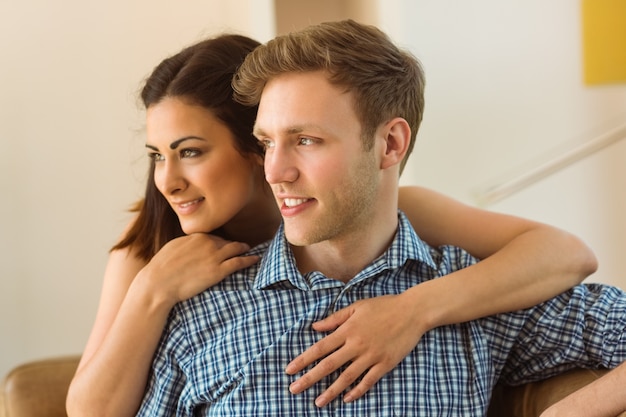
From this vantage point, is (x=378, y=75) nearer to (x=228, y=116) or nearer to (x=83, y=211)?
(x=228, y=116)

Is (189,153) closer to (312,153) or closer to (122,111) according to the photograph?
(312,153)

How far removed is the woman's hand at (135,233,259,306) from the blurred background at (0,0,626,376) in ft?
4.76

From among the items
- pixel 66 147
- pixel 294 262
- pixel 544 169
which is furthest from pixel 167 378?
pixel 544 169

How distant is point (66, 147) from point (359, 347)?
197cm

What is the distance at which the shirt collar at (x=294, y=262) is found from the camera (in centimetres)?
152

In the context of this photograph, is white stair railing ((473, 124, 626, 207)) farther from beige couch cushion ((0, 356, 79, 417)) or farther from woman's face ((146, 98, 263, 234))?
beige couch cushion ((0, 356, 79, 417))

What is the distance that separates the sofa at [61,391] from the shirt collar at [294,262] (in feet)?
1.00

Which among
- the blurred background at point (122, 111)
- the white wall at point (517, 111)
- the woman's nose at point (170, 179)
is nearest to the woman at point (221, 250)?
the woman's nose at point (170, 179)

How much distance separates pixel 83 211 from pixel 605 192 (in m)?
2.04

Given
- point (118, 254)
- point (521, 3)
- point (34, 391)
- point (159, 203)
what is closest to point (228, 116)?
point (159, 203)

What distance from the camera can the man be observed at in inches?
56.7

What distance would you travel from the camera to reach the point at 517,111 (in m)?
3.28

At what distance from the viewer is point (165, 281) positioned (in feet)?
5.04

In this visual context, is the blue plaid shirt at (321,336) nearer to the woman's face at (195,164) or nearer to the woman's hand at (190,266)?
the woman's hand at (190,266)
